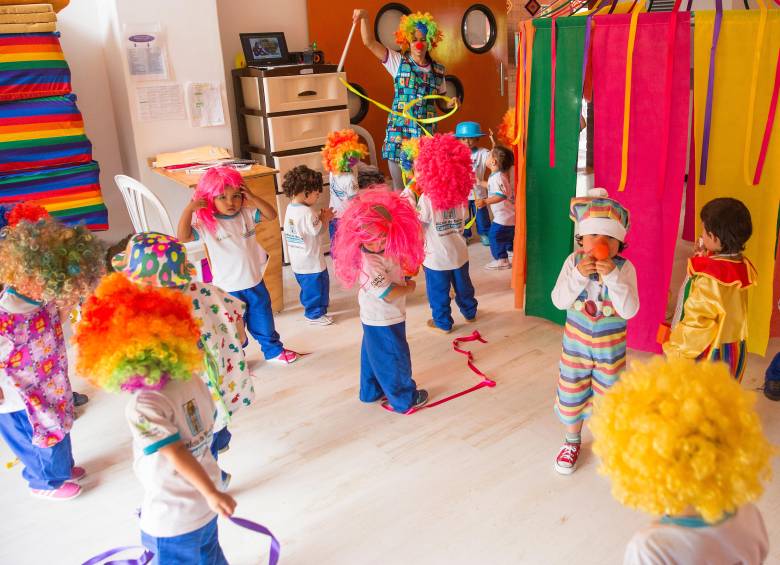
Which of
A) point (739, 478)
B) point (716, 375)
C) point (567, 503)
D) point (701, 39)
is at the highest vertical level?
point (701, 39)

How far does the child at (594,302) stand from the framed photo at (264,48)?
10.8 ft

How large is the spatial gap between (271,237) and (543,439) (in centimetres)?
220

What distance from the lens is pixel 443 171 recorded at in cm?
355

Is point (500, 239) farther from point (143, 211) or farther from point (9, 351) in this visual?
point (9, 351)

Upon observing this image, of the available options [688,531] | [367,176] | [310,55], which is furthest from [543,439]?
[310,55]

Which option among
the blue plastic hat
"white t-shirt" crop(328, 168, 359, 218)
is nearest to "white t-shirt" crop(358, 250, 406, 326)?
"white t-shirt" crop(328, 168, 359, 218)

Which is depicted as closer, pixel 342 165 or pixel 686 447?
pixel 686 447

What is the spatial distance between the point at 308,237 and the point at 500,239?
5.52 feet

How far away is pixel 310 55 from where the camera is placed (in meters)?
5.03

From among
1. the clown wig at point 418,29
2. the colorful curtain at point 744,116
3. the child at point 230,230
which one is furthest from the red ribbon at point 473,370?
the clown wig at point 418,29

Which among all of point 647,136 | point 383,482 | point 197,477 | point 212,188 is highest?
point 647,136

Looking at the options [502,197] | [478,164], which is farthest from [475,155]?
[502,197]

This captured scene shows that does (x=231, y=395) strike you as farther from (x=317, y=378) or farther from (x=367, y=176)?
(x=367, y=176)

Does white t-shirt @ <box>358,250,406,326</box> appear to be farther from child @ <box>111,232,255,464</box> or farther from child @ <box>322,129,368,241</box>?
child @ <box>322,129,368,241</box>
